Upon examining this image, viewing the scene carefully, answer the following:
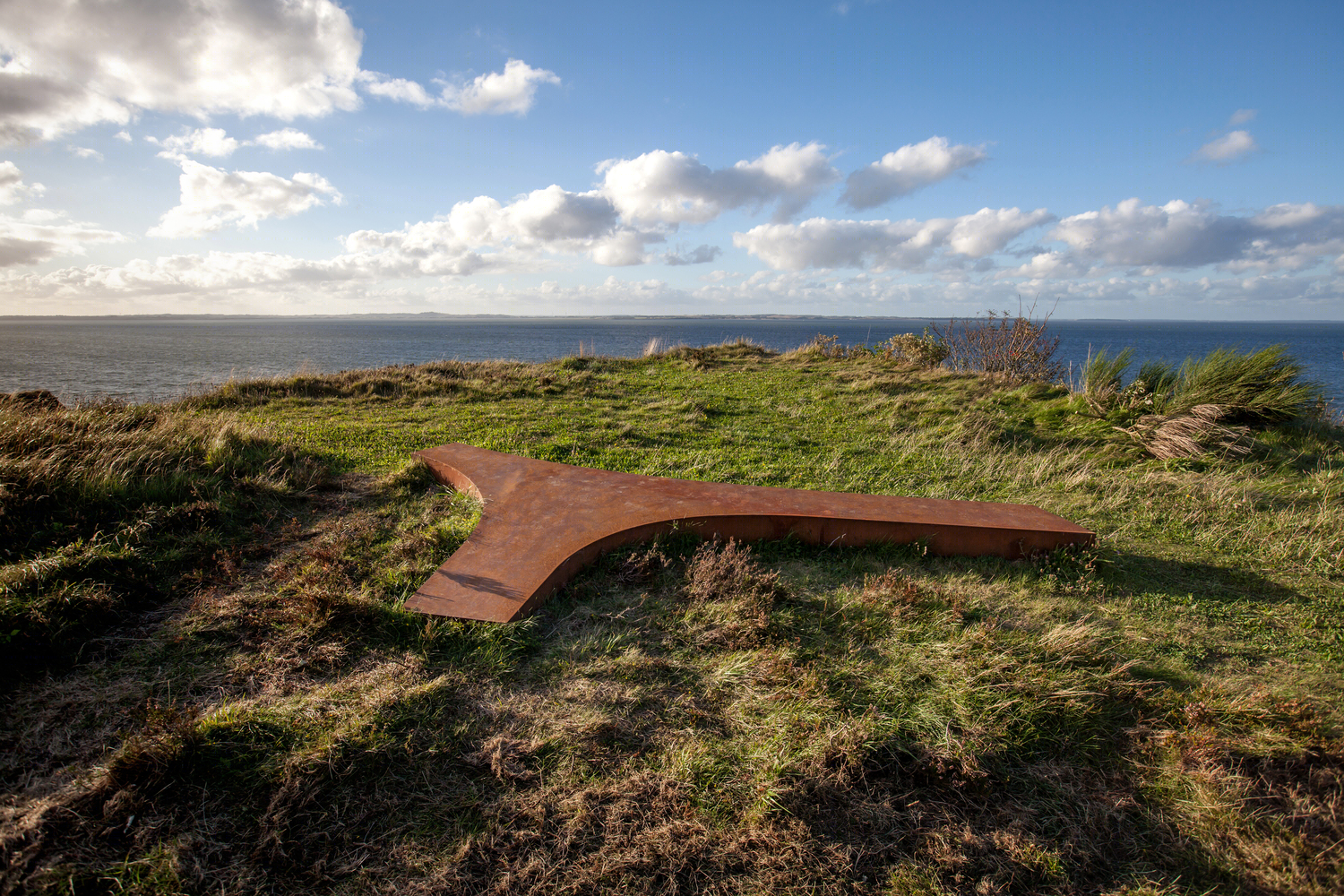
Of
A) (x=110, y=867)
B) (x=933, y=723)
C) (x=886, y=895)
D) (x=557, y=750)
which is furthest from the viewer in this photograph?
(x=933, y=723)

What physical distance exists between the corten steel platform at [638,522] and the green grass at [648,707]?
0.60 ft

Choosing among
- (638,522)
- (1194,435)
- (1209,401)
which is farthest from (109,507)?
(1209,401)

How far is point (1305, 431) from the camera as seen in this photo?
24.5 feet

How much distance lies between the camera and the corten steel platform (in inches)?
142

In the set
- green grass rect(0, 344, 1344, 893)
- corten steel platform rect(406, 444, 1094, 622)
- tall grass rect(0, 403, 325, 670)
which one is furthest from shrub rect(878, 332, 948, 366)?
tall grass rect(0, 403, 325, 670)

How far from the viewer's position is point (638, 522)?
13.8 feet

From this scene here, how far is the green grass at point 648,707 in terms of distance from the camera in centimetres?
209

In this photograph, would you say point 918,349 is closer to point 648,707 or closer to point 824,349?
point 824,349

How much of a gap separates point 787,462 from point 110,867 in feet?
19.5

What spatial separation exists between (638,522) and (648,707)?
157 cm

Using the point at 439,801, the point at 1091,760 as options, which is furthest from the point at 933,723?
the point at 439,801

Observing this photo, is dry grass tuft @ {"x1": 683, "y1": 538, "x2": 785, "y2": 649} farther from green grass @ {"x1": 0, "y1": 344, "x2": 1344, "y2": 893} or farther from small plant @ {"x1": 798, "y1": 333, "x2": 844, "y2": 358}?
small plant @ {"x1": 798, "y1": 333, "x2": 844, "y2": 358}

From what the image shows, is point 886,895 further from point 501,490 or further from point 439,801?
point 501,490

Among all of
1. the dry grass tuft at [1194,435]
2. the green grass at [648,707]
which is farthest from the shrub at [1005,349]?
the green grass at [648,707]
